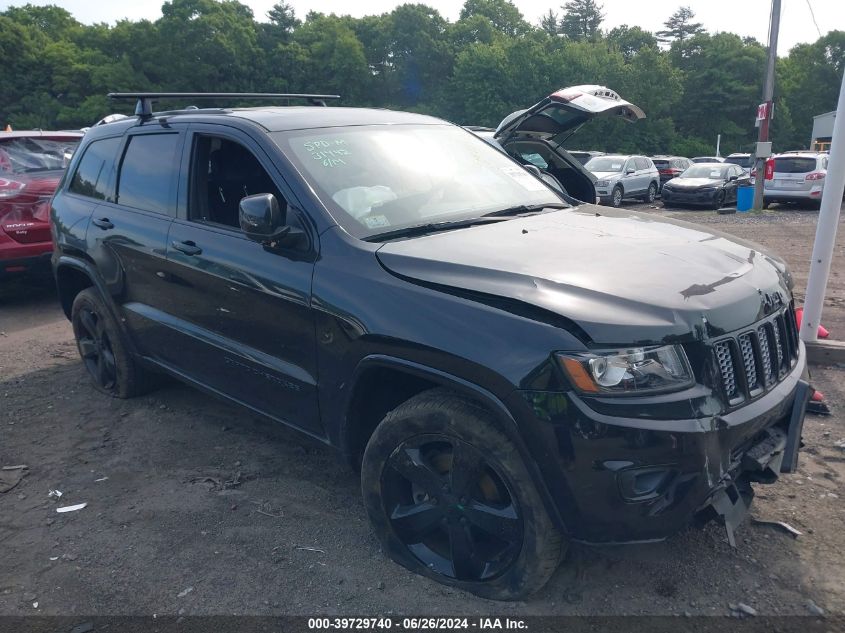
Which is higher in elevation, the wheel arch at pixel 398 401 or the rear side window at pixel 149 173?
the rear side window at pixel 149 173

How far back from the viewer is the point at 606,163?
2017cm

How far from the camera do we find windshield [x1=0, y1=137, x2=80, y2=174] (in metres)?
7.35

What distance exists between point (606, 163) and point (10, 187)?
54.8 ft

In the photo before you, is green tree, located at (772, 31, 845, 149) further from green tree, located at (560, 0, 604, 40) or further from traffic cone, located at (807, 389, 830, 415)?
traffic cone, located at (807, 389, 830, 415)

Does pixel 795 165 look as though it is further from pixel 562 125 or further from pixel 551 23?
pixel 551 23

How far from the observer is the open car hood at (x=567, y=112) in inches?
211

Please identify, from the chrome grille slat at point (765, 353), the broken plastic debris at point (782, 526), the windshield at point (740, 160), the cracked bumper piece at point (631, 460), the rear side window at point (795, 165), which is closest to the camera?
the cracked bumper piece at point (631, 460)

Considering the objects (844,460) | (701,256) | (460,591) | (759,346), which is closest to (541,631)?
(460,591)

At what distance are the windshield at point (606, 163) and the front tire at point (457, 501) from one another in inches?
725

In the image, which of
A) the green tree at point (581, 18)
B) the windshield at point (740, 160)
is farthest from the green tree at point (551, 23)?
the windshield at point (740, 160)

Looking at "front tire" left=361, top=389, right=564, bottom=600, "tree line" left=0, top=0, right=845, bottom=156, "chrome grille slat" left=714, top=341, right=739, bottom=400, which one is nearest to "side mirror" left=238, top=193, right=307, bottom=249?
"front tire" left=361, top=389, right=564, bottom=600

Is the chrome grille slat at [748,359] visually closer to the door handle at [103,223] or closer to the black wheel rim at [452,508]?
the black wheel rim at [452,508]

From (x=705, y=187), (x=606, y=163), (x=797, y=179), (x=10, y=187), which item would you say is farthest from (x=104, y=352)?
(x=606, y=163)

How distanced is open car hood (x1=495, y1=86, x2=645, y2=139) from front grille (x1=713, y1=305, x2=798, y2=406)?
3021 mm
